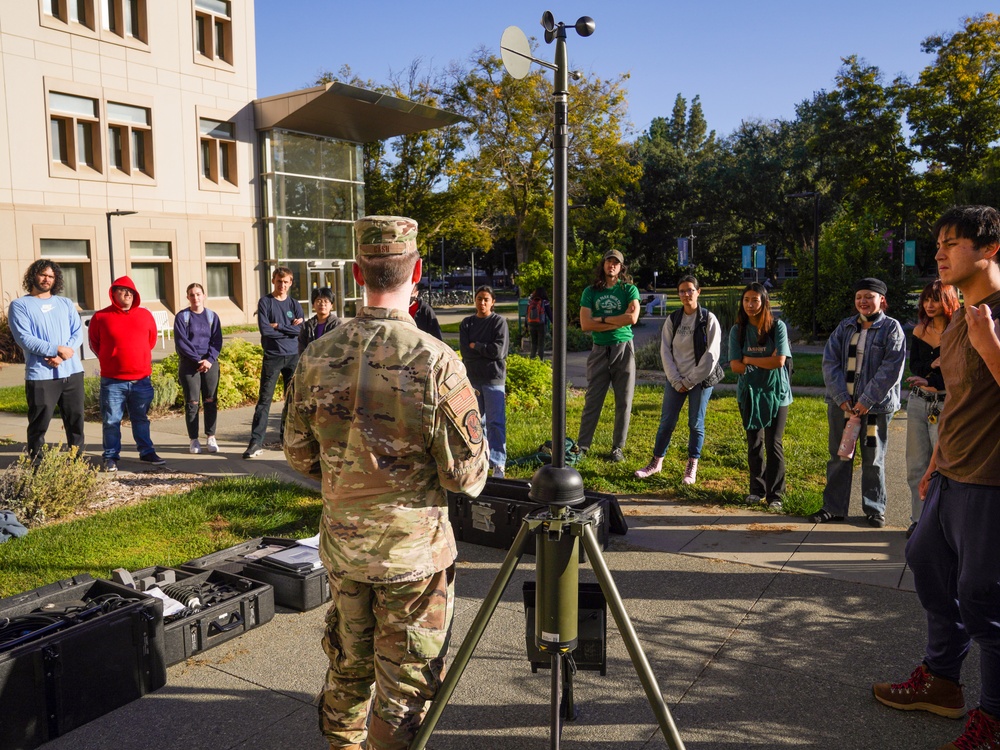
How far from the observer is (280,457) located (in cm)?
920

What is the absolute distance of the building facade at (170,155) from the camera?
76.1ft

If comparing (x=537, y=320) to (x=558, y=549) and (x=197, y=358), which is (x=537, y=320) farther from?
(x=558, y=549)

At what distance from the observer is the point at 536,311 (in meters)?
19.1

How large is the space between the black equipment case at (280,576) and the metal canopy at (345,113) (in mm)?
24221

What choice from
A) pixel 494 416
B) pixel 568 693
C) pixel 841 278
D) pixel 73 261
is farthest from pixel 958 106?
pixel 568 693

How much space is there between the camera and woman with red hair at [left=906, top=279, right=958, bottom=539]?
5.36 metres

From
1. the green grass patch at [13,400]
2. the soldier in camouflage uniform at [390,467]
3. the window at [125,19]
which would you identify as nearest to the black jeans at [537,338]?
the green grass patch at [13,400]

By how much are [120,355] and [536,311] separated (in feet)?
38.7

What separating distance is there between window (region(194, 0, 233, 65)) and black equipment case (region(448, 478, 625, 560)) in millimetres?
26795

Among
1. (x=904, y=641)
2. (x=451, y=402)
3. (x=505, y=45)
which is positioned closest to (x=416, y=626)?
(x=451, y=402)

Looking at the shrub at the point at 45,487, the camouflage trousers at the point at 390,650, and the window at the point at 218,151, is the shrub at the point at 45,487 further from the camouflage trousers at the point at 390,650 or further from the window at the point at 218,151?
the window at the point at 218,151

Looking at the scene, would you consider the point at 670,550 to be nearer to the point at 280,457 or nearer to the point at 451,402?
the point at 451,402

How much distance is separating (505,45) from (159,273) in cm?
2828

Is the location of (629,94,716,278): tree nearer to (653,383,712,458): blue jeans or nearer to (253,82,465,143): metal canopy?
(253,82,465,143): metal canopy
